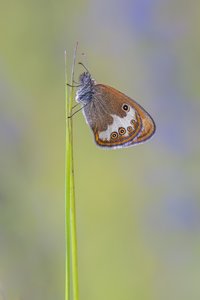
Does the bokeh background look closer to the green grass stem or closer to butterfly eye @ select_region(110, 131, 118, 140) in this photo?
butterfly eye @ select_region(110, 131, 118, 140)

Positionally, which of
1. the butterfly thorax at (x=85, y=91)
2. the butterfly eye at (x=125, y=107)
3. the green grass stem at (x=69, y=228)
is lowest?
the green grass stem at (x=69, y=228)

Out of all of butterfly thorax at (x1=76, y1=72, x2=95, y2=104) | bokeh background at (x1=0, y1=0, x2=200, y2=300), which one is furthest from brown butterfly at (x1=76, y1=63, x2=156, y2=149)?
→ bokeh background at (x1=0, y1=0, x2=200, y2=300)

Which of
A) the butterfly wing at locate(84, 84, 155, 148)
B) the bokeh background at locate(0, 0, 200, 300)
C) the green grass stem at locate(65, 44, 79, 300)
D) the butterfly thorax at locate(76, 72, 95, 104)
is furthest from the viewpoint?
the bokeh background at locate(0, 0, 200, 300)

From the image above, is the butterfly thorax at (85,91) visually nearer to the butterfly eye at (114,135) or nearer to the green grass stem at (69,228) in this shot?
the butterfly eye at (114,135)

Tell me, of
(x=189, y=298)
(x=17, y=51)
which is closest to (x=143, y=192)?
(x=189, y=298)

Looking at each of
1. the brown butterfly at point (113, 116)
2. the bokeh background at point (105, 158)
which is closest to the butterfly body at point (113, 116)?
the brown butterfly at point (113, 116)

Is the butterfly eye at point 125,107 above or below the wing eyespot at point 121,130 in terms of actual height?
above

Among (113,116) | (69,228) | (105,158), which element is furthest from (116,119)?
(69,228)

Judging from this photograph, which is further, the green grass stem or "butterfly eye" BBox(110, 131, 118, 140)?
"butterfly eye" BBox(110, 131, 118, 140)
